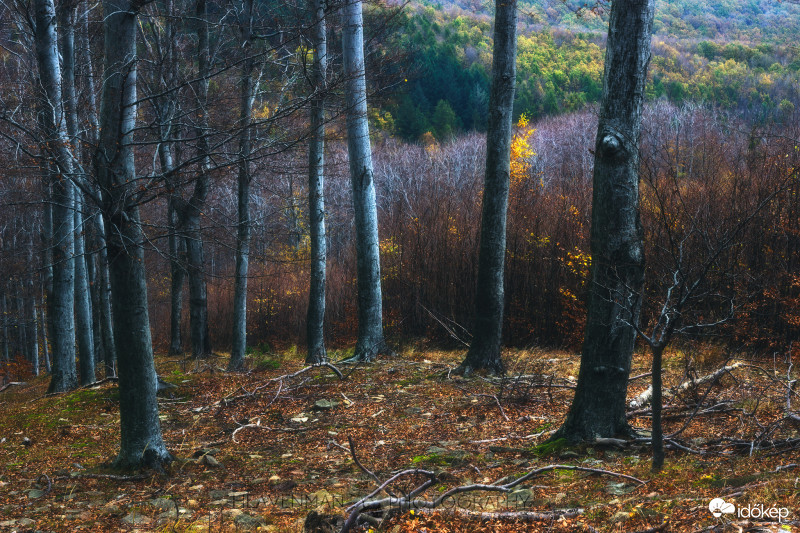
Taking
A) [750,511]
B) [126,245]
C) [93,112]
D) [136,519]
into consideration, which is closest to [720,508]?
[750,511]

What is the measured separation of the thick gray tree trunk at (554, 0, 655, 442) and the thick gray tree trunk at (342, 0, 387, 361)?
17.8 feet

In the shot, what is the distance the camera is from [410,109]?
1984 inches

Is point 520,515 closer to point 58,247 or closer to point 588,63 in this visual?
point 58,247

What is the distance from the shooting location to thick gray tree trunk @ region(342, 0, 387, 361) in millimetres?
9617

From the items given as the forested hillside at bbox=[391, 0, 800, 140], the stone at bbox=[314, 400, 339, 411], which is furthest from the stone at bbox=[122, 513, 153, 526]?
the forested hillside at bbox=[391, 0, 800, 140]

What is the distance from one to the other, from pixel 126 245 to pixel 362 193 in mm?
5458

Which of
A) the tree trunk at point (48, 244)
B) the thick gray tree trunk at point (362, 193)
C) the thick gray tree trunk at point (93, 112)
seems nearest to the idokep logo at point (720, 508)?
the tree trunk at point (48, 244)

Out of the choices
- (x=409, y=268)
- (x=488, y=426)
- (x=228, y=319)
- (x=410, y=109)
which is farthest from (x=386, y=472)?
(x=410, y=109)

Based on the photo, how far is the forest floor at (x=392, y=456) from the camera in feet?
10.6

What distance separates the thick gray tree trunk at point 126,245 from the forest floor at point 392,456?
1.22 ft

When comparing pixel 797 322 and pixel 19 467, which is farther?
pixel 797 322

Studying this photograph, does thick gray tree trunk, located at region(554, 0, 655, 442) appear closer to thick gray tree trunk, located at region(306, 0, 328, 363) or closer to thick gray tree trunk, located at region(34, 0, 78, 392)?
thick gray tree trunk, located at region(306, 0, 328, 363)

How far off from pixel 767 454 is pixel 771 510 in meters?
1.34

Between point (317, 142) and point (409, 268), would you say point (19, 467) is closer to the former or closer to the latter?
point (317, 142)
